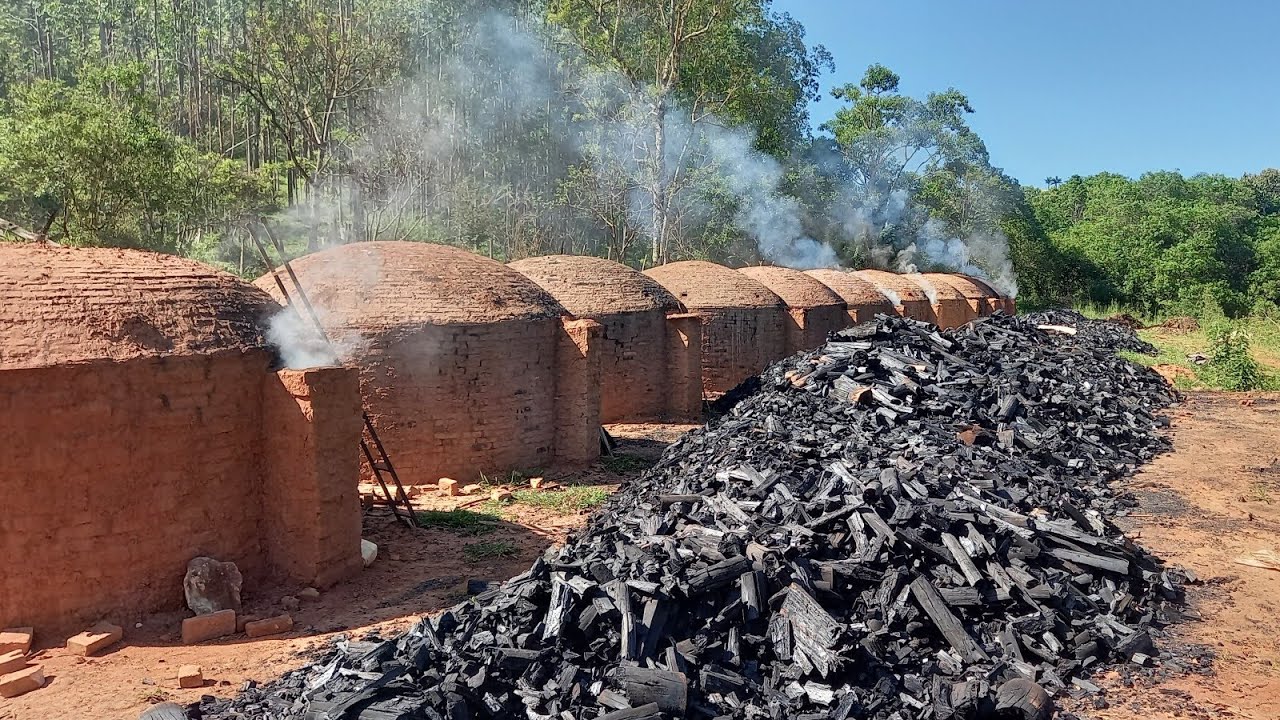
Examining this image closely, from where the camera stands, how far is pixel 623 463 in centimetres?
1310

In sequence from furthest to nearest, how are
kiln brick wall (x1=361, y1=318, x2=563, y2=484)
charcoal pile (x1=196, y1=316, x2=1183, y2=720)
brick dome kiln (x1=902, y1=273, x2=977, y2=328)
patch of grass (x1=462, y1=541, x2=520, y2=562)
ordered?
brick dome kiln (x1=902, y1=273, x2=977, y2=328), kiln brick wall (x1=361, y1=318, x2=563, y2=484), patch of grass (x1=462, y1=541, x2=520, y2=562), charcoal pile (x1=196, y1=316, x2=1183, y2=720)

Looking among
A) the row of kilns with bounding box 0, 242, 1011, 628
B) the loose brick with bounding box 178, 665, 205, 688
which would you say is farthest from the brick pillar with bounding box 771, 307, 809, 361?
the loose brick with bounding box 178, 665, 205, 688

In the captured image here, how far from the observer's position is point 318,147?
27.0 m

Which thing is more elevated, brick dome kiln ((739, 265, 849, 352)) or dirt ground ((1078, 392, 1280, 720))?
brick dome kiln ((739, 265, 849, 352))

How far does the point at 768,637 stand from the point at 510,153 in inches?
1346

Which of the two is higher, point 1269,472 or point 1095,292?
point 1095,292

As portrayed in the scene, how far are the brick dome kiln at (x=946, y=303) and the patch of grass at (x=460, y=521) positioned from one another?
24.2 metres

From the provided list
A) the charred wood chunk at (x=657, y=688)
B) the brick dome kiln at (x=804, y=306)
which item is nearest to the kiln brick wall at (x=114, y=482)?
the charred wood chunk at (x=657, y=688)

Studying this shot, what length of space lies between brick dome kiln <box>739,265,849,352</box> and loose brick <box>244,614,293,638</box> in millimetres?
15896

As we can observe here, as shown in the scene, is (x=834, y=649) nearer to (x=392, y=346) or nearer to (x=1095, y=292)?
(x=392, y=346)

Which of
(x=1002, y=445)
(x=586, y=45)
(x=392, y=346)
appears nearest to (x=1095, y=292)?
(x=586, y=45)

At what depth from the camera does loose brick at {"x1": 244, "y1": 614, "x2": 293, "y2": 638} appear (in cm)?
680

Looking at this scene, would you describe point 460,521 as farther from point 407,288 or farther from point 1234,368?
point 1234,368

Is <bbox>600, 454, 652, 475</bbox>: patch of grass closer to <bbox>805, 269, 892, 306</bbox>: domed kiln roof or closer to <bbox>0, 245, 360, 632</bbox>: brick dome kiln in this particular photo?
<bbox>0, 245, 360, 632</bbox>: brick dome kiln
